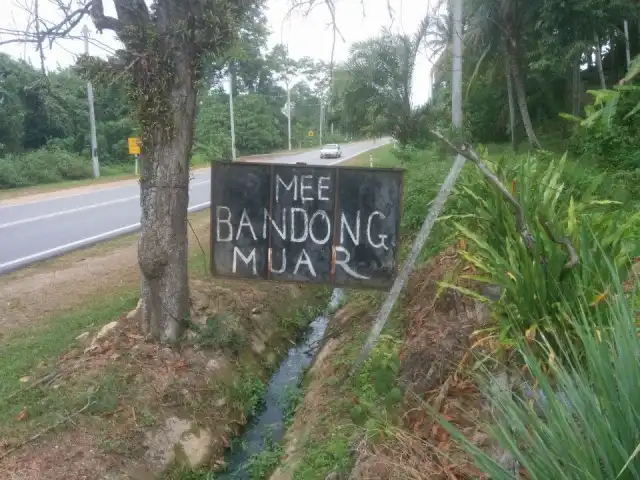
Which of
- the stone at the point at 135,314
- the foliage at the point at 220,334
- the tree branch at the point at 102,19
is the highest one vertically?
the tree branch at the point at 102,19

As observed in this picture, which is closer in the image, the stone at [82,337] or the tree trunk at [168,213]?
the tree trunk at [168,213]

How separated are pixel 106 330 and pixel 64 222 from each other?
310 inches

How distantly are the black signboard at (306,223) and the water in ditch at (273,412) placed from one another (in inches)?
76.0

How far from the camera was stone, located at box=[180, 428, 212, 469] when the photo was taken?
492cm

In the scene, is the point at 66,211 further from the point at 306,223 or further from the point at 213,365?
the point at 306,223

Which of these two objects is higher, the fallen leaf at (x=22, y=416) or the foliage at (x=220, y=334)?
the foliage at (x=220, y=334)

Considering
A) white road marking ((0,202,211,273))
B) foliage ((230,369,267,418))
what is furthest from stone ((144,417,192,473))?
white road marking ((0,202,211,273))

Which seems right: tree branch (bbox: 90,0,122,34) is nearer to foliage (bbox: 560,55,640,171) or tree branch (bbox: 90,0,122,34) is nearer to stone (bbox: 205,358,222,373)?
stone (bbox: 205,358,222,373)

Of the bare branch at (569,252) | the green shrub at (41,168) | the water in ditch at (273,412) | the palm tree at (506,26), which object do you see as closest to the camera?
the bare branch at (569,252)

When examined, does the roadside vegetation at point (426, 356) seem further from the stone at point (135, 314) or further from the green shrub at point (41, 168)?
the green shrub at point (41, 168)

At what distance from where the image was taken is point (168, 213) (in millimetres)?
5391

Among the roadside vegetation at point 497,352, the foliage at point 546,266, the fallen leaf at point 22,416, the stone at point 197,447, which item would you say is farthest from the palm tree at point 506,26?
the fallen leaf at point 22,416

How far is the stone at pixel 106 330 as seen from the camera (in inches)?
223

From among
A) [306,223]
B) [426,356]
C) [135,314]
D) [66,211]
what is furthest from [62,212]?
[426,356]
